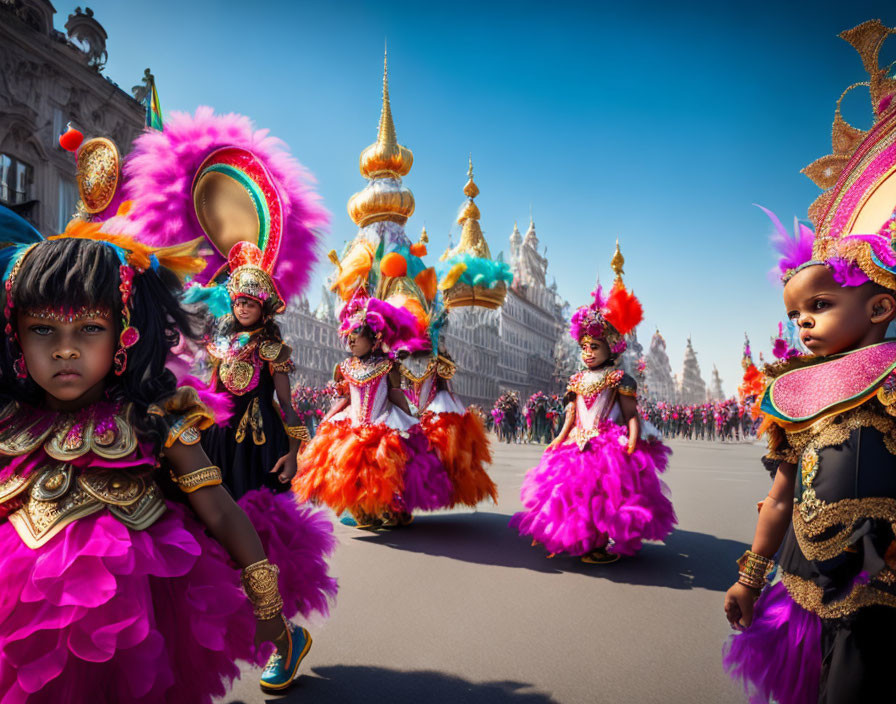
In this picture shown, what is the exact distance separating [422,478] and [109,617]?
16.6 ft

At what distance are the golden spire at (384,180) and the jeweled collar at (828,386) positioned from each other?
402 inches

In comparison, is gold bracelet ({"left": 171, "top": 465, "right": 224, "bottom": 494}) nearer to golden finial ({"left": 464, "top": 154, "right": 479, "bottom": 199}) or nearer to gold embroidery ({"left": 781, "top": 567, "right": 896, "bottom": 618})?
gold embroidery ({"left": 781, "top": 567, "right": 896, "bottom": 618})

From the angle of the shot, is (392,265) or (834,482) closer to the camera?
(834,482)

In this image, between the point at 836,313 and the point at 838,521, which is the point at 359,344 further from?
the point at 838,521

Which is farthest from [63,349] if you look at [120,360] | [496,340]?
[496,340]

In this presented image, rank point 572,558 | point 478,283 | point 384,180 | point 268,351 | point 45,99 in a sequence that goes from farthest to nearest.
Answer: point 45,99 < point 384,180 < point 478,283 < point 572,558 < point 268,351

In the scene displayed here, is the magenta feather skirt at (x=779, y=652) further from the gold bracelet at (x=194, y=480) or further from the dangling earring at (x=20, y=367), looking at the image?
the dangling earring at (x=20, y=367)

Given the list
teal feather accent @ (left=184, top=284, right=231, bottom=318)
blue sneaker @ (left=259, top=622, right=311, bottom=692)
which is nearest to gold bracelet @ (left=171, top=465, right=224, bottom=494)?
blue sneaker @ (left=259, top=622, right=311, bottom=692)

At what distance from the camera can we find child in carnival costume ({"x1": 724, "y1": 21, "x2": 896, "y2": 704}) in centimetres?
181

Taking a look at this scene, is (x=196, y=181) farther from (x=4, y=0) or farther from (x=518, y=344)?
(x=518, y=344)

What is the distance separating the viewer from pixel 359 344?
642 cm

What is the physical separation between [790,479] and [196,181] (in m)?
3.35

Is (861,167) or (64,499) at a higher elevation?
(861,167)

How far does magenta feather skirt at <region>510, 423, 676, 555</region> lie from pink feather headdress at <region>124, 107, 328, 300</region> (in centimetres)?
320
